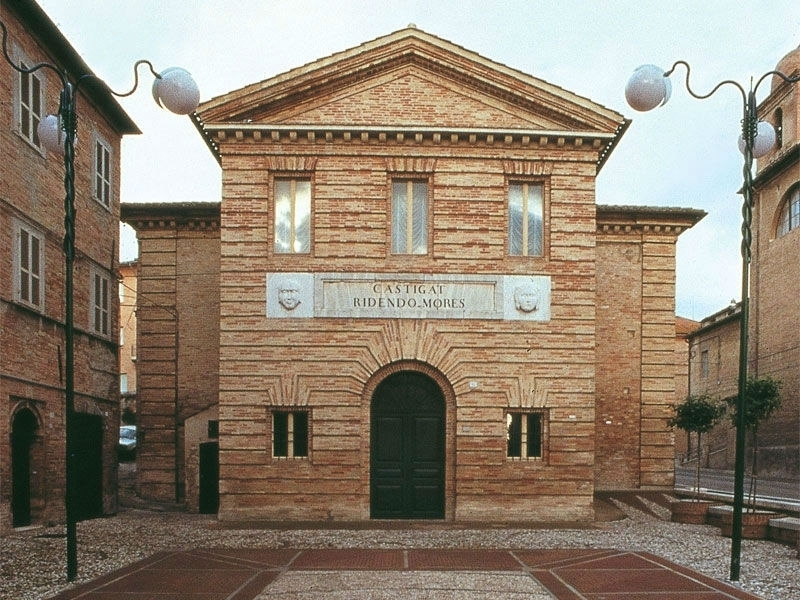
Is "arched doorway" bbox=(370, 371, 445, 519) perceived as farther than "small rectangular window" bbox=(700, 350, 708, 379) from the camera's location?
No

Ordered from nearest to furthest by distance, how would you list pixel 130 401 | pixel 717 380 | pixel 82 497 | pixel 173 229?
pixel 82 497 → pixel 173 229 → pixel 717 380 → pixel 130 401

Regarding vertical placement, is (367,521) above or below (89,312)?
below

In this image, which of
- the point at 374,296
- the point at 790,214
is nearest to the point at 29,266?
the point at 374,296

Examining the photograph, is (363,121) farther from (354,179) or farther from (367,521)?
(367,521)

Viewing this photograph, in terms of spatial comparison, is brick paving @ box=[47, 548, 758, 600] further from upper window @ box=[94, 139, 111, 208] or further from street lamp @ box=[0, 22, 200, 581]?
upper window @ box=[94, 139, 111, 208]

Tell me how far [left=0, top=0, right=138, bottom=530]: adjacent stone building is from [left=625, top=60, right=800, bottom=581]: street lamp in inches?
433

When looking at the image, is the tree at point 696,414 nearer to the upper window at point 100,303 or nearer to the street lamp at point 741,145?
the street lamp at point 741,145

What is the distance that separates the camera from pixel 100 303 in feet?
64.0

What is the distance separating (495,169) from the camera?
17.0m

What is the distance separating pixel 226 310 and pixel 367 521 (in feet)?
16.5

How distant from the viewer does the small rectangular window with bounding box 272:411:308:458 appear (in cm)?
1669

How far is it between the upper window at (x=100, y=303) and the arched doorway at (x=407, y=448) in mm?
7041

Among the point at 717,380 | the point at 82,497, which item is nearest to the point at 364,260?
the point at 82,497

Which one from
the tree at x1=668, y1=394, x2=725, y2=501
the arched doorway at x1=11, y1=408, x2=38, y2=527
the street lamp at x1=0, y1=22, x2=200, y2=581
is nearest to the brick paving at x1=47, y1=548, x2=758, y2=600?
the street lamp at x1=0, y1=22, x2=200, y2=581
